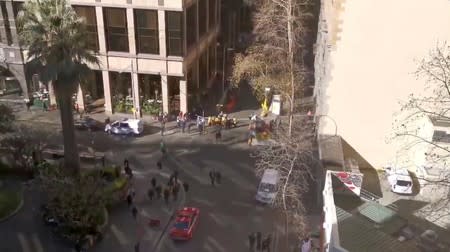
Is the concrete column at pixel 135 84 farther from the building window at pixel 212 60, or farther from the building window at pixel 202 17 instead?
the building window at pixel 212 60

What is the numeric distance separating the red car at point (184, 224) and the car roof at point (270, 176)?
577 cm

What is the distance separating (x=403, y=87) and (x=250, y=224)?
14072 millimetres

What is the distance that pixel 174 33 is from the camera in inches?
1684

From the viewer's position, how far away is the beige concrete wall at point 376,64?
3106 cm

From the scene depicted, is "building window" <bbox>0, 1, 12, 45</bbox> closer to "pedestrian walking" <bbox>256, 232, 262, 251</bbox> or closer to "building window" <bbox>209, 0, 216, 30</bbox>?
"building window" <bbox>209, 0, 216, 30</bbox>

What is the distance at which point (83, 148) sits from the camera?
39594 millimetres

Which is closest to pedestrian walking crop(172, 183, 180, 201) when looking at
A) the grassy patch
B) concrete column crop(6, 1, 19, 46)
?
the grassy patch

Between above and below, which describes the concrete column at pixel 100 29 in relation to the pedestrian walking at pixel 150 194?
above

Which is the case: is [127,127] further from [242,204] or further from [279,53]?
[279,53]

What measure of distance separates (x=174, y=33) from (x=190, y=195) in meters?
16.0

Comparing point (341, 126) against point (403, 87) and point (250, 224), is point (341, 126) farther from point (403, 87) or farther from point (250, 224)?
point (250, 224)

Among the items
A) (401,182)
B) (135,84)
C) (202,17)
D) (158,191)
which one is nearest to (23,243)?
(158,191)

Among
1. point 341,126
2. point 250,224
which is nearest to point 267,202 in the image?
point 250,224

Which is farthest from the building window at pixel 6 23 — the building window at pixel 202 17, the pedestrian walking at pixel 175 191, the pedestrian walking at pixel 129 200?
the pedestrian walking at pixel 175 191
